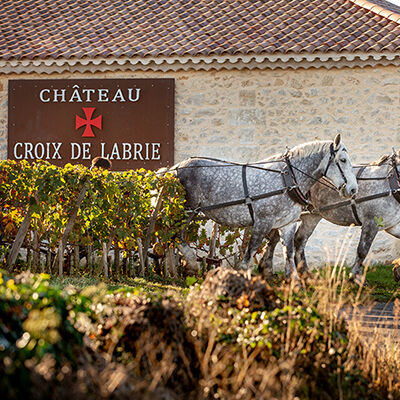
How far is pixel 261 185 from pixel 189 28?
5.71 meters

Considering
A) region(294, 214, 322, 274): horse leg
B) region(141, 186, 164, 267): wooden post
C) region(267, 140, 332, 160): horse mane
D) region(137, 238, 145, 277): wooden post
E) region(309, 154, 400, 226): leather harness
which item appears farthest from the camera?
region(294, 214, 322, 274): horse leg

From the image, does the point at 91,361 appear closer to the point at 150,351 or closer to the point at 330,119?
the point at 150,351

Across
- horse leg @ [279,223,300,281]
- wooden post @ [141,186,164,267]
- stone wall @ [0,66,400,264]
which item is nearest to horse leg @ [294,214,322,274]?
horse leg @ [279,223,300,281]

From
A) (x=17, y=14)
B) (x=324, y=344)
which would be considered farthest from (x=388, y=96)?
(x=324, y=344)

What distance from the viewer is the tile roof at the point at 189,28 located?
12234 mm

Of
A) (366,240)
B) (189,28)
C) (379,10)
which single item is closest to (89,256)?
(366,240)

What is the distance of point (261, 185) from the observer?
891 centimetres

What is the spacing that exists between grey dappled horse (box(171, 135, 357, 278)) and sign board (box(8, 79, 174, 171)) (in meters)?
3.86

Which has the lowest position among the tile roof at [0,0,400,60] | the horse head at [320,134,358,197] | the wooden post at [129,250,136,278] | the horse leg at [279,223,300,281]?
the wooden post at [129,250,136,278]

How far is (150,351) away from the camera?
386 centimetres

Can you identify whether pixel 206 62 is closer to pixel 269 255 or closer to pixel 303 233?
pixel 303 233

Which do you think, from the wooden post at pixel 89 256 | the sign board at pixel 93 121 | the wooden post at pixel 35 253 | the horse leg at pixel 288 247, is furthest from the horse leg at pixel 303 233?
the wooden post at pixel 35 253

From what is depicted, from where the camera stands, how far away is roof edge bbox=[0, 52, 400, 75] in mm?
11984

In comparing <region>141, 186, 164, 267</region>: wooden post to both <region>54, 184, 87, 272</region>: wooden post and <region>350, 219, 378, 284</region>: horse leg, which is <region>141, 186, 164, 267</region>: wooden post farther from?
<region>350, 219, 378, 284</region>: horse leg
